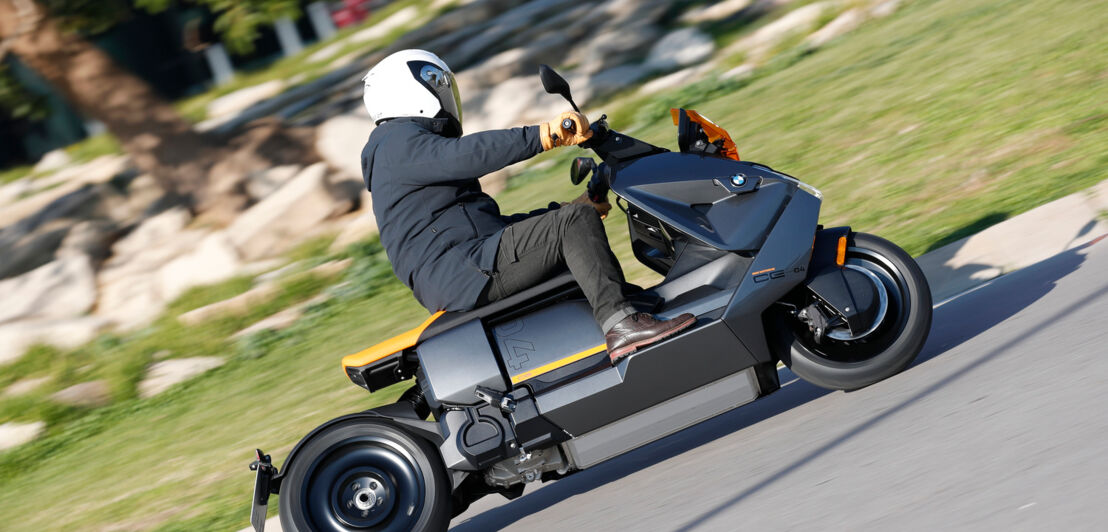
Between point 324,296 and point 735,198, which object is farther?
point 324,296

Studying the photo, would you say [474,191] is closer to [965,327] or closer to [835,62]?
[965,327]

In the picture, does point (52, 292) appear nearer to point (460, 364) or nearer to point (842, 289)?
point (460, 364)

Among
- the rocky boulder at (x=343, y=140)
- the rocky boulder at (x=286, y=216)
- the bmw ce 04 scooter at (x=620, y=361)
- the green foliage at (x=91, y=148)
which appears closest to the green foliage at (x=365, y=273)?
the rocky boulder at (x=286, y=216)

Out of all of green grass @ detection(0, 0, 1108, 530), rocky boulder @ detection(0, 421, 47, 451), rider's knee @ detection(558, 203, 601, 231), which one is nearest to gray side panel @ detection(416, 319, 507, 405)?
rider's knee @ detection(558, 203, 601, 231)

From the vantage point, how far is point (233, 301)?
11.0 metres

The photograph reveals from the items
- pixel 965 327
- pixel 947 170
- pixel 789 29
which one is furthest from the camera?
pixel 789 29

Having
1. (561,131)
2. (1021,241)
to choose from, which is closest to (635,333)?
(561,131)

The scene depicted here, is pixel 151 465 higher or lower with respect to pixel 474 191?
lower

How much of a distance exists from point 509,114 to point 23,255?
6.42 m

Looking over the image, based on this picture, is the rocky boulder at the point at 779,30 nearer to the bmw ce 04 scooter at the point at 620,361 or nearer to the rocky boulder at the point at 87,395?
the rocky boulder at the point at 87,395

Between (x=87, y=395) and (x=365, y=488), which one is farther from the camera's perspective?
(x=87, y=395)

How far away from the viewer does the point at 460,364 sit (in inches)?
177

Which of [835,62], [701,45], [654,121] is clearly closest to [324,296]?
[654,121]

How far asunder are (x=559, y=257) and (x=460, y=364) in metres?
0.56
